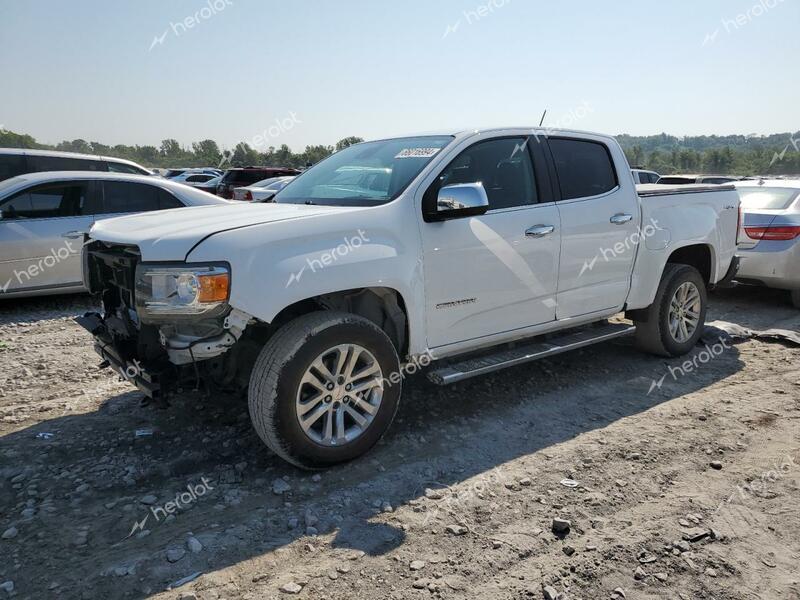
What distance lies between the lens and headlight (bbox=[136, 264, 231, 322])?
3094mm

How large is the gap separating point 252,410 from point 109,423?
1.43 meters

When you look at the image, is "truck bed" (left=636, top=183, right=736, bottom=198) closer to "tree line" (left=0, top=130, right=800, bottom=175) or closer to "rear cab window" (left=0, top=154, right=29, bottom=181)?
"rear cab window" (left=0, top=154, right=29, bottom=181)

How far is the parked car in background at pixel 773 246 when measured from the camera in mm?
7410

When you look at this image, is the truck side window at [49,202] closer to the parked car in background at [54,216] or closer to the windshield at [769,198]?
the parked car in background at [54,216]

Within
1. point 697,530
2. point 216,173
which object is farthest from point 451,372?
point 216,173

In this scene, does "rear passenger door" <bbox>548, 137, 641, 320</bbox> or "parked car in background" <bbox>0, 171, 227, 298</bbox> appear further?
"parked car in background" <bbox>0, 171, 227, 298</bbox>

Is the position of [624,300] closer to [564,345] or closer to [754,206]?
[564,345]

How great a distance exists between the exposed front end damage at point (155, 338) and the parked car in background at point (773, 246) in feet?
21.7

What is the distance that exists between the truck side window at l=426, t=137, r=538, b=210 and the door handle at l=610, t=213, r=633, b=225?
81cm

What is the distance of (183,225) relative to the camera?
11.4 ft

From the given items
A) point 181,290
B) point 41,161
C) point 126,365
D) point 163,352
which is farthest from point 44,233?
point 181,290

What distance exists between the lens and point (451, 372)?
12.9 feet

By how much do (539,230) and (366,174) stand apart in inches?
49.4

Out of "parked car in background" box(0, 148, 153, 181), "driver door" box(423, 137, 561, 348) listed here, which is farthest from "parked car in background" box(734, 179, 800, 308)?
"parked car in background" box(0, 148, 153, 181)
